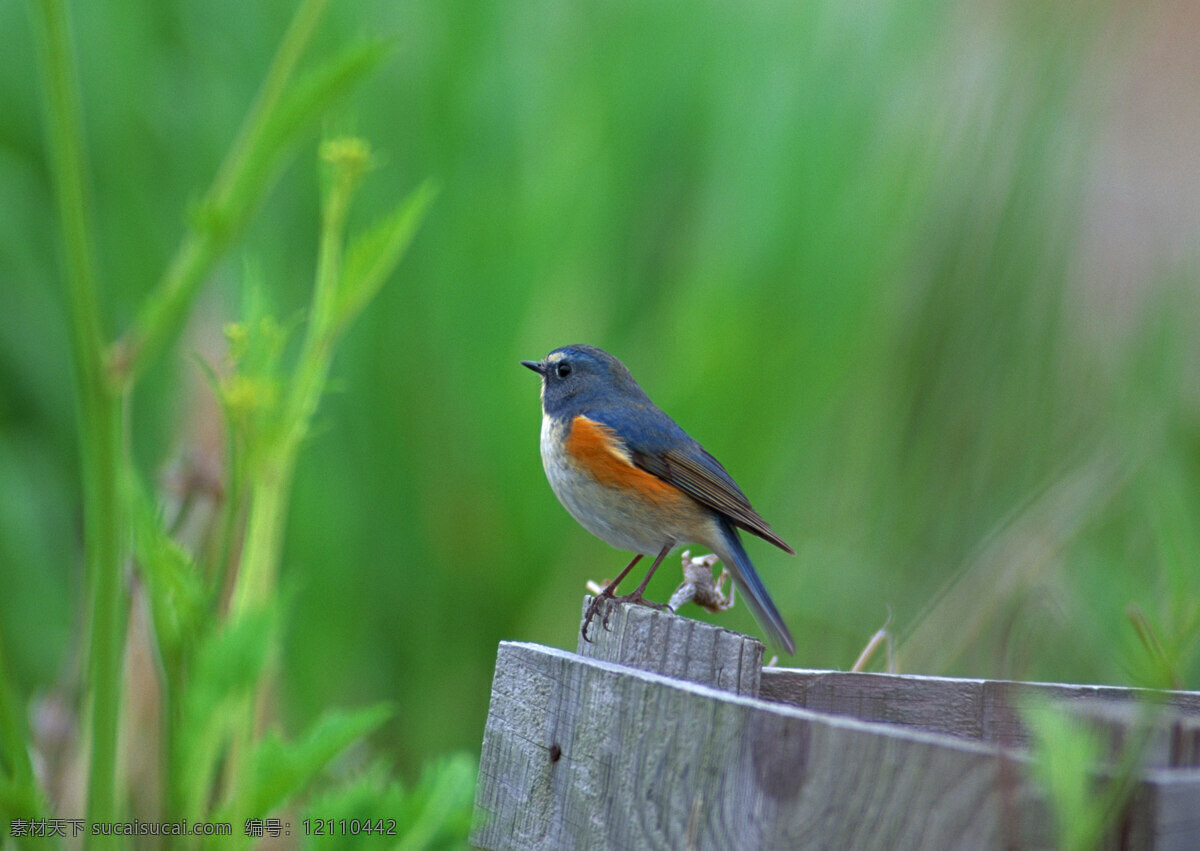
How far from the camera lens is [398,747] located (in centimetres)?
200

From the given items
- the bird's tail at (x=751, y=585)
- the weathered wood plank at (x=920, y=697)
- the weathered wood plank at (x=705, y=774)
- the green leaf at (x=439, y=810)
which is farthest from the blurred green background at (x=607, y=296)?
the green leaf at (x=439, y=810)

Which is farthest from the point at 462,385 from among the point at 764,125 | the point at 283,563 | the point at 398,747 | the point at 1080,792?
the point at 1080,792

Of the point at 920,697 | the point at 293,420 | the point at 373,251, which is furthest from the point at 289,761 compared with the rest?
the point at 920,697

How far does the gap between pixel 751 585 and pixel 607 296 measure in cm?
83

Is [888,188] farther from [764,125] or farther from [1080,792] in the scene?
[1080,792]

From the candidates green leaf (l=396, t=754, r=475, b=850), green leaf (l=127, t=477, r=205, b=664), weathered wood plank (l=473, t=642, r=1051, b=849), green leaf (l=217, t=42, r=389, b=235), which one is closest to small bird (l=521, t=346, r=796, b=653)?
Result: weathered wood plank (l=473, t=642, r=1051, b=849)

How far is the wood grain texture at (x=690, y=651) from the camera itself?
3.24 feet

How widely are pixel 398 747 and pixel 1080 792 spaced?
5.26ft

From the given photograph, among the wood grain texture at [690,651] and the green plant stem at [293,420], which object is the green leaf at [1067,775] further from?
the green plant stem at [293,420]

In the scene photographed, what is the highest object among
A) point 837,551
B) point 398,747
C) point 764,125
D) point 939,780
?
point 764,125

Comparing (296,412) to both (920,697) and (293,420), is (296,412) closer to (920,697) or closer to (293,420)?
(293,420)

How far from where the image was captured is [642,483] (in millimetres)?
1614

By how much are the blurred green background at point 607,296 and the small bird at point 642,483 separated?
337 mm

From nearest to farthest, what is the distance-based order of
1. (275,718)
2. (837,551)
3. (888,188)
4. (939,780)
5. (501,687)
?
(939,780) → (501,687) → (275,718) → (837,551) → (888,188)
